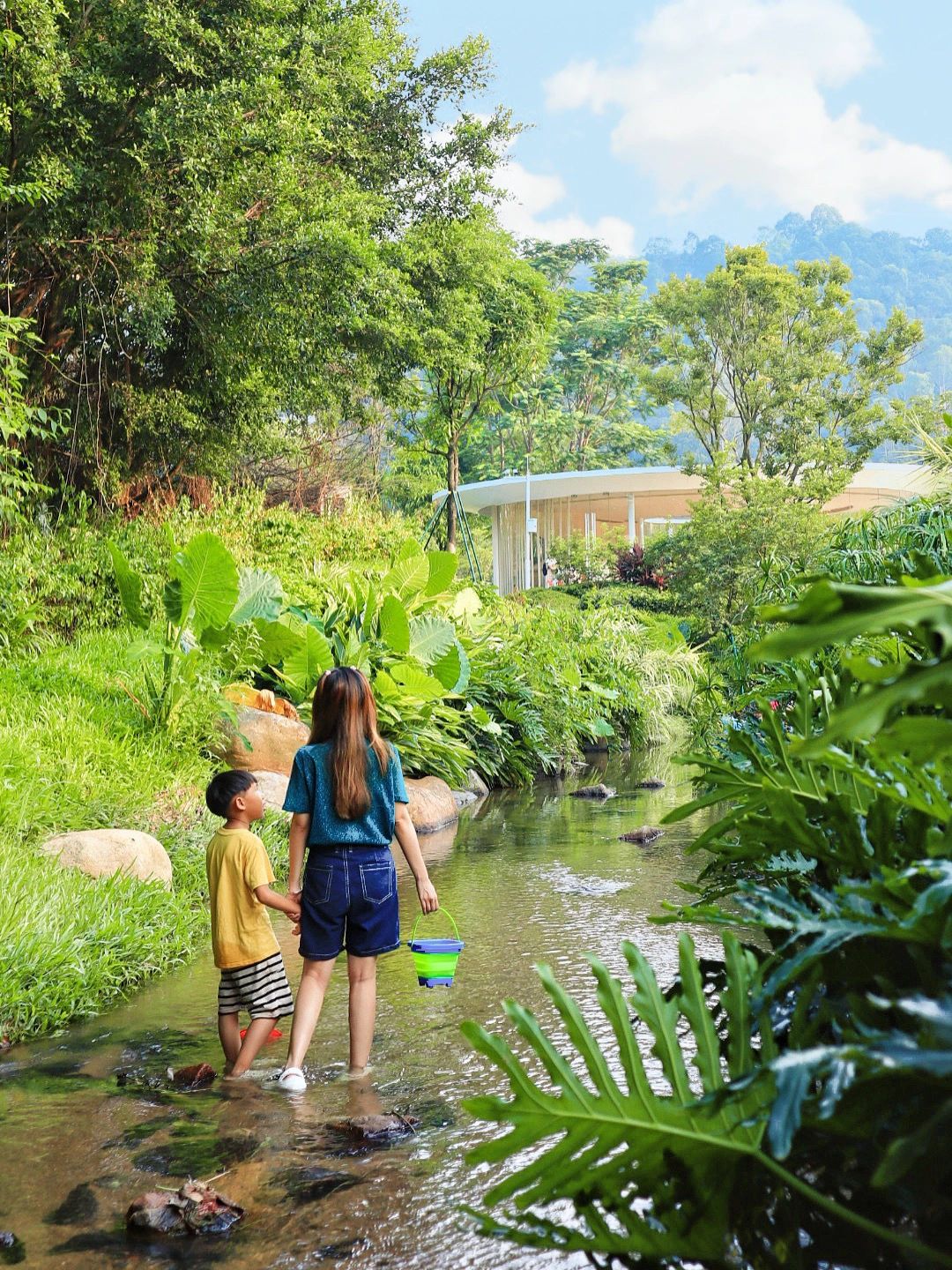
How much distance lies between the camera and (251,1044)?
4242mm

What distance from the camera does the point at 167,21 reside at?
11.1 metres

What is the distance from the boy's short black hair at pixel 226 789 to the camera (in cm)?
451

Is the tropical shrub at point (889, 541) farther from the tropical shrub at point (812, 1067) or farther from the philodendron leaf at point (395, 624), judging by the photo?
the philodendron leaf at point (395, 624)

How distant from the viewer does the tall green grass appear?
477 centimetres

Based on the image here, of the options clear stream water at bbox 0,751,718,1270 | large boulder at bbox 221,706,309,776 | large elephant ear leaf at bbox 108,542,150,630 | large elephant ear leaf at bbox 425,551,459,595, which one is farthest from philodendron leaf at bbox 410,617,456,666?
clear stream water at bbox 0,751,718,1270

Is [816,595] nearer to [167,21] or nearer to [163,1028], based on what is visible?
[163,1028]

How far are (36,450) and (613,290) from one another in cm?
3814

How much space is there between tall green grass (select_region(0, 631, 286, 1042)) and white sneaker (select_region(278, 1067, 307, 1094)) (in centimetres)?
111

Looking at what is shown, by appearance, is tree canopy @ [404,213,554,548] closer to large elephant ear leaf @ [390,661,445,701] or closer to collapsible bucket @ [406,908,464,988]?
large elephant ear leaf @ [390,661,445,701]

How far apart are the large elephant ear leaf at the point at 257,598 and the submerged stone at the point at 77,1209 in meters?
6.57

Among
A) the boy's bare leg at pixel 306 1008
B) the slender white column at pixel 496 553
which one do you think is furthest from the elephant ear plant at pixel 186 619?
the slender white column at pixel 496 553

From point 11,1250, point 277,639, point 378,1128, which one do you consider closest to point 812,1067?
point 11,1250

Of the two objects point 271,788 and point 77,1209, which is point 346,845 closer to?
point 77,1209

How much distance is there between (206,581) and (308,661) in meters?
1.54
